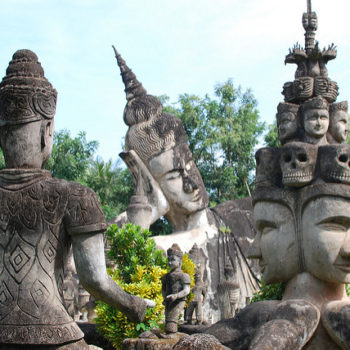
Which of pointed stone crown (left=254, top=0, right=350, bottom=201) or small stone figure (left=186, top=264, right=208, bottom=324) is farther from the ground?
pointed stone crown (left=254, top=0, right=350, bottom=201)

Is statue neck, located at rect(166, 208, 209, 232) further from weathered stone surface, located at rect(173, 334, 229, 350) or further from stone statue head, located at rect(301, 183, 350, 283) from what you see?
weathered stone surface, located at rect(173, 334, 229, 350)

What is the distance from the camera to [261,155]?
4484mm

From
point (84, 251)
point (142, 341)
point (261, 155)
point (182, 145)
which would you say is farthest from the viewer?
point (182, 145)

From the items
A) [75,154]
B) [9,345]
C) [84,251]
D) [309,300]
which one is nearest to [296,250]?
[309,300]

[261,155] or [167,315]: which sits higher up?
[261,155]

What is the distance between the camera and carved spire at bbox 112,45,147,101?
13922 mm

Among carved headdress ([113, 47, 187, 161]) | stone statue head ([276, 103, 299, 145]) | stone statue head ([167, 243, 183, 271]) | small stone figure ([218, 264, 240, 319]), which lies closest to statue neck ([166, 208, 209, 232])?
carved headdress ([113, 47, 187, 161])

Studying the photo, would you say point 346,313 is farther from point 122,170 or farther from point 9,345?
point 122,170

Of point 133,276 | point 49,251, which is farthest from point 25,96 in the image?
point 133,276

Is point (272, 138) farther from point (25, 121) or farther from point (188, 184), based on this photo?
point (25, 121)

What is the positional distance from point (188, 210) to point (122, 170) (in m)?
12.2

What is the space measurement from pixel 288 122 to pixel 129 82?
971 cm

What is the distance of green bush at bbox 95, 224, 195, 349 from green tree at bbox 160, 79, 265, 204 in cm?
1552

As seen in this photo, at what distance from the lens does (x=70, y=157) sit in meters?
23.9
